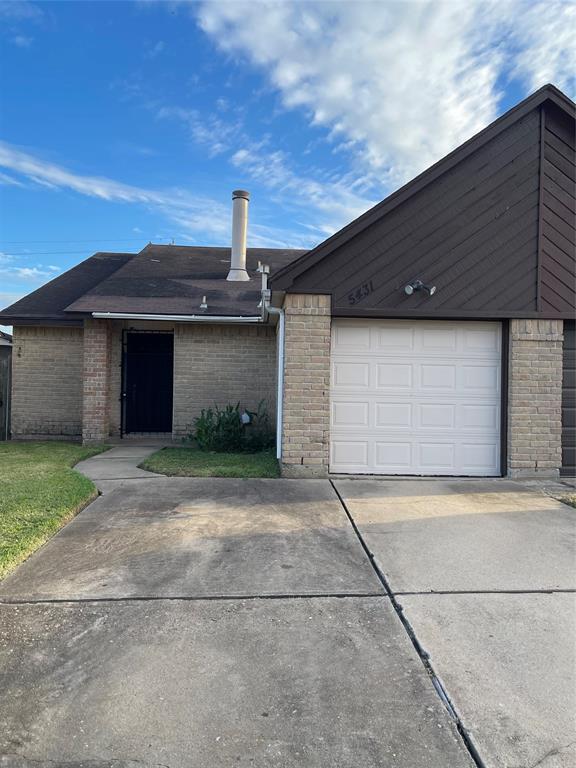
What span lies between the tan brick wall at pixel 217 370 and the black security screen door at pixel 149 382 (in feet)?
2.99

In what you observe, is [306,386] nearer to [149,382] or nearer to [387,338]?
[387,338]

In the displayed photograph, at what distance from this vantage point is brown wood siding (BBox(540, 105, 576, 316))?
26.4 ft

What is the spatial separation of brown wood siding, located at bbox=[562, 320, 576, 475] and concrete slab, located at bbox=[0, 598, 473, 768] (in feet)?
18.8

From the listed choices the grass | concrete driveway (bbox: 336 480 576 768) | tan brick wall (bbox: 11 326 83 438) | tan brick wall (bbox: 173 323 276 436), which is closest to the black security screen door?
tan brick wall (bbox: 173 323 276 436)

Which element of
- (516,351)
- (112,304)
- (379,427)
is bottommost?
(379,427)

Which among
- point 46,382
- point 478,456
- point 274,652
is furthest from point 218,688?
point 46,382

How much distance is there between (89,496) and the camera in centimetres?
652

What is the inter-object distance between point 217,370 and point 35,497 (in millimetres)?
5692

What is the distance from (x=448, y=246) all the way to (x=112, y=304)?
6675 mm

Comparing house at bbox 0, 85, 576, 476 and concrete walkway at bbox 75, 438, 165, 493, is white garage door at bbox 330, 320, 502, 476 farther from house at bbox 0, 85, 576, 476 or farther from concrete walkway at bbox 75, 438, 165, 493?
concrete walkway at bbox 75, 438, 165, 493

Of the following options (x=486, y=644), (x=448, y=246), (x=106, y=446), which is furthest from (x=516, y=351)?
(x=106, y=446)

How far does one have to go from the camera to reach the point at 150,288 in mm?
12352

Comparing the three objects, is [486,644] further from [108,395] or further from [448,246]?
[108,395]

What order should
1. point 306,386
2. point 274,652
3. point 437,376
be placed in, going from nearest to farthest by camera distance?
point 274,652 → point 306,386 → point 437,376
